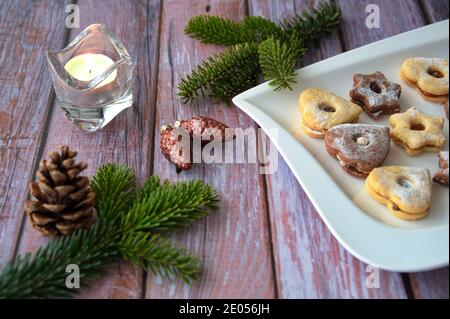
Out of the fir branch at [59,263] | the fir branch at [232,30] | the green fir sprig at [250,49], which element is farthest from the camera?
the fir branch at [232,30]

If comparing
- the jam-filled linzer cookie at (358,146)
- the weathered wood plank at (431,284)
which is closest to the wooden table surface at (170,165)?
the weathered wood plank at (431,284)

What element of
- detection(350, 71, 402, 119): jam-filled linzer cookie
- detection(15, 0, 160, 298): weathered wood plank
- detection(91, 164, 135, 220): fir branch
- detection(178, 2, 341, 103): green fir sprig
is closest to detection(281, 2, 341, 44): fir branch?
detection(178, 2, 341, 103): green fir sprig

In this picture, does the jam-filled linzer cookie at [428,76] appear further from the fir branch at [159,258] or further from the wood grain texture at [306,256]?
the fir branch at [159,258]

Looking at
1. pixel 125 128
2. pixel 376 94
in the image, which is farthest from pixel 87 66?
pixel 376 94

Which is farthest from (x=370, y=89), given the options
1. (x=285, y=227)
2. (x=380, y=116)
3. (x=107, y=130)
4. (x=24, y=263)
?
(x=24, y=263)

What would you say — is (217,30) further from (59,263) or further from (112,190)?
(59,263)

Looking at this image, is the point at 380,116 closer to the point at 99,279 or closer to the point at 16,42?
the point at 99,279
